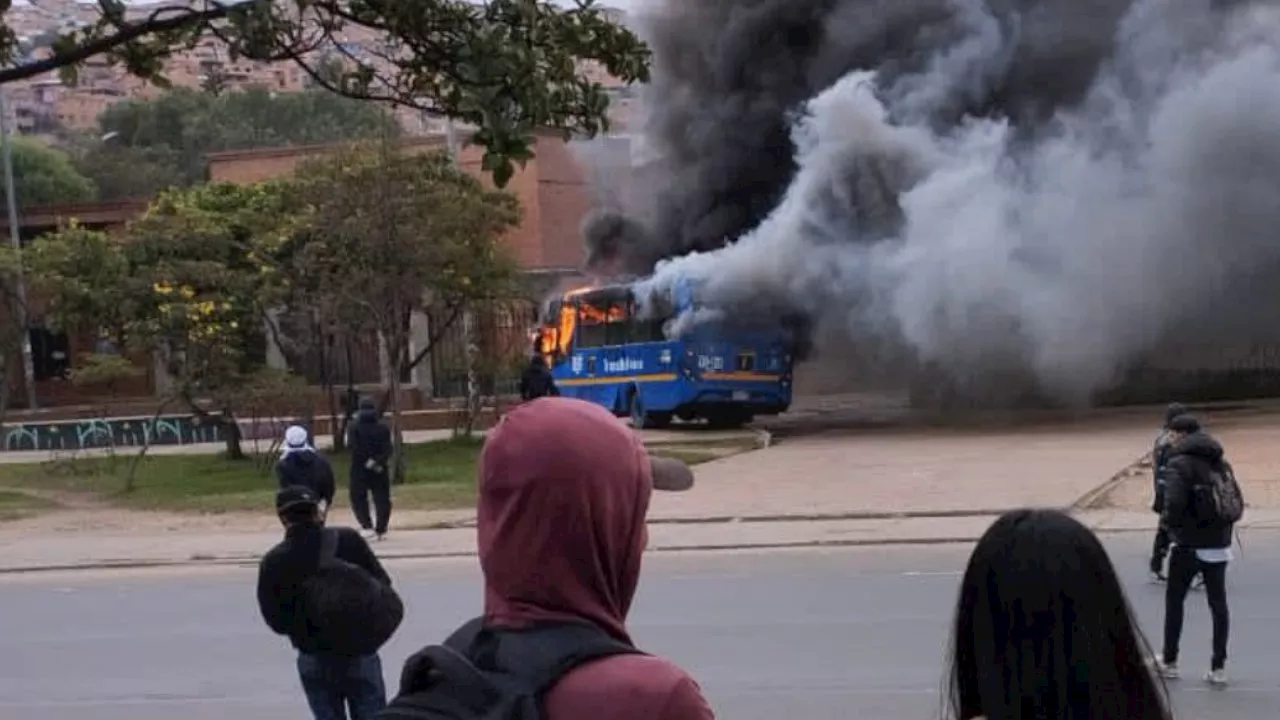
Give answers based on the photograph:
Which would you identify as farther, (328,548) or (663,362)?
(663,362)

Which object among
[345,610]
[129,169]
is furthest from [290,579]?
[129,169]

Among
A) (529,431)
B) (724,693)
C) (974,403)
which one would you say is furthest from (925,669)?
(974,403)

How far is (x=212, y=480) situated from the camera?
25016 millimetres

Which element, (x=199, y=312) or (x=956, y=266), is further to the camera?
(x=956, y=266)

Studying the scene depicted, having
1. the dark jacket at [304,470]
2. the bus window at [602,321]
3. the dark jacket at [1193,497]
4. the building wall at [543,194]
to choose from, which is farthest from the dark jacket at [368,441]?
the building wall at [543,194]

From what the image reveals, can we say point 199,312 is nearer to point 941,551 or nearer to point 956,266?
point 956,266

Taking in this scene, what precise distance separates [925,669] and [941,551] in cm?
538

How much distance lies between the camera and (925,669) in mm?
8984

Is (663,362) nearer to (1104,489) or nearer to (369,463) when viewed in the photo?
(1104,489)

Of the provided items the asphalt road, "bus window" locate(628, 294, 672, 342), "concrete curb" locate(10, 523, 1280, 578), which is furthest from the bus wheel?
the asphalt road

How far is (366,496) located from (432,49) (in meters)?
12.2

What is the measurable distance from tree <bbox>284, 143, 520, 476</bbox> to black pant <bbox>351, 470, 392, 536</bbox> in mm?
5243

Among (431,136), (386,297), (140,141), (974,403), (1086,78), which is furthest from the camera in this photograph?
(140,141)

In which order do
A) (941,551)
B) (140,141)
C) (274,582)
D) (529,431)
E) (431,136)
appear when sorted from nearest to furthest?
(529,431)
(274,582)
(941,551)
(431,136)
(140,141)
